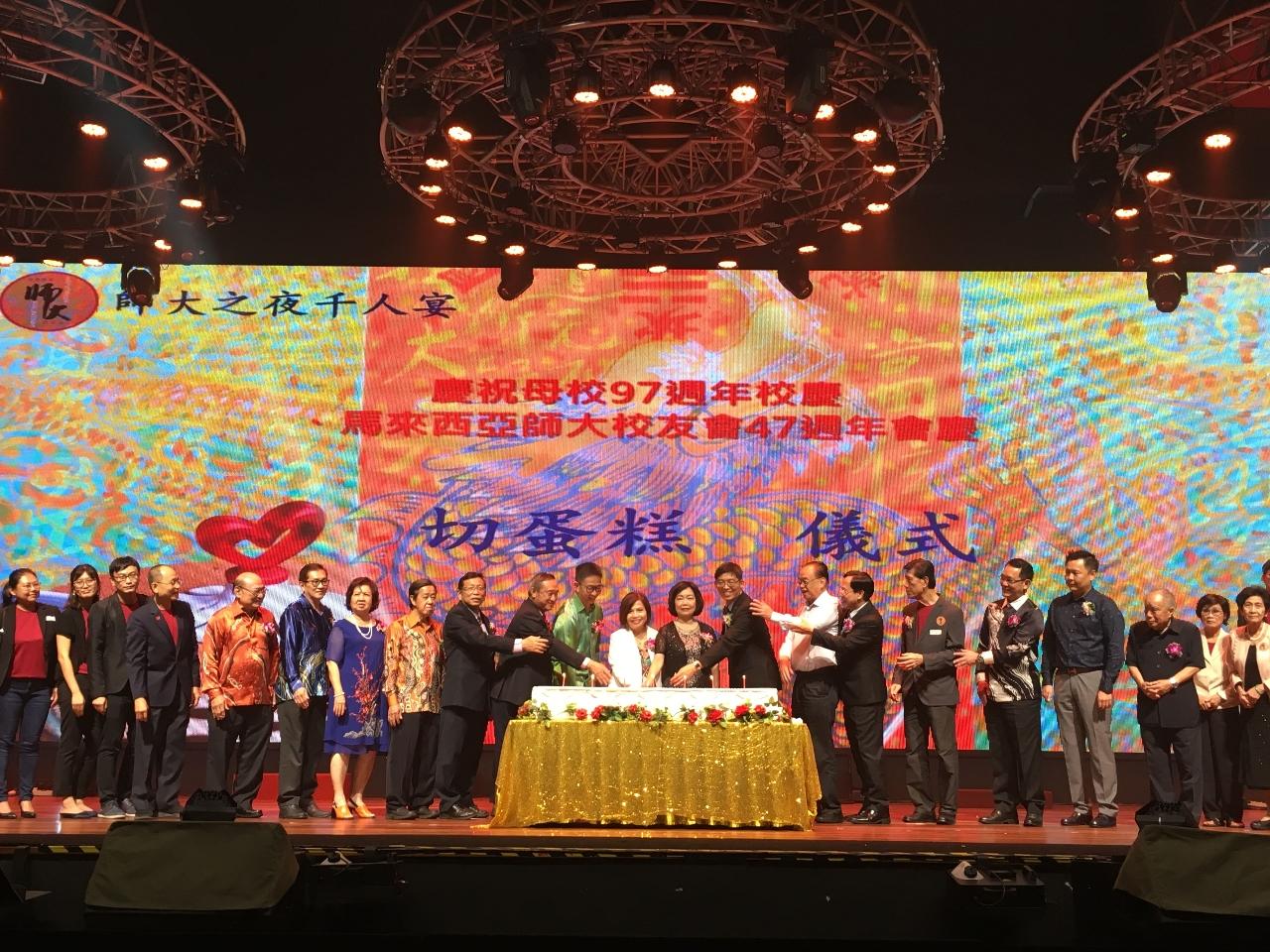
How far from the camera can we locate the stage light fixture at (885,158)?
7.17 m

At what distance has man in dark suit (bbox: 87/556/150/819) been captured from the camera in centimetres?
692

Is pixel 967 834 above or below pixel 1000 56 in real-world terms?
below

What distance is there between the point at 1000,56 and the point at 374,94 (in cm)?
418

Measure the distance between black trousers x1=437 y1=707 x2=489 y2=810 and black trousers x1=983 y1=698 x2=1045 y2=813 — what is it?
2930 mm

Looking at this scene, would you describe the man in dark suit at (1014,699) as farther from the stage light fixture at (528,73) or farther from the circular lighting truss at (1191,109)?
the stage light fixture at (528,73)

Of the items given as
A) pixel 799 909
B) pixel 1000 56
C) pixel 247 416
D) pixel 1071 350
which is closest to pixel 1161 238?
pixel 1071 350

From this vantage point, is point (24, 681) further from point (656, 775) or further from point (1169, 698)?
point (1169, 698)

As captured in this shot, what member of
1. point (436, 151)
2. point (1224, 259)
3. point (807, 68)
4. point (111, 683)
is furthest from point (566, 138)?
point (1224, 259)

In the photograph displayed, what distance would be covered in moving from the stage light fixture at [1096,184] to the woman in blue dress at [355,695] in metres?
4.95

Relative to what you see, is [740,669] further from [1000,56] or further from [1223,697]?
[1000,56]

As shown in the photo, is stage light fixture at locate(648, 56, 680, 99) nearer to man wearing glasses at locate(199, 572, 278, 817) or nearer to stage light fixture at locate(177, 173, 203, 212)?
stage light fixture at locate(177, 173, 203, 212)

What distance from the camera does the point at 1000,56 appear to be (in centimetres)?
819

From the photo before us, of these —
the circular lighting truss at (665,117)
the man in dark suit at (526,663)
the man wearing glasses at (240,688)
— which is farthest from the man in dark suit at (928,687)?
the man wearing glasses at (240,688)

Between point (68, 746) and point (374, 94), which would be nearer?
point (68, 746)
